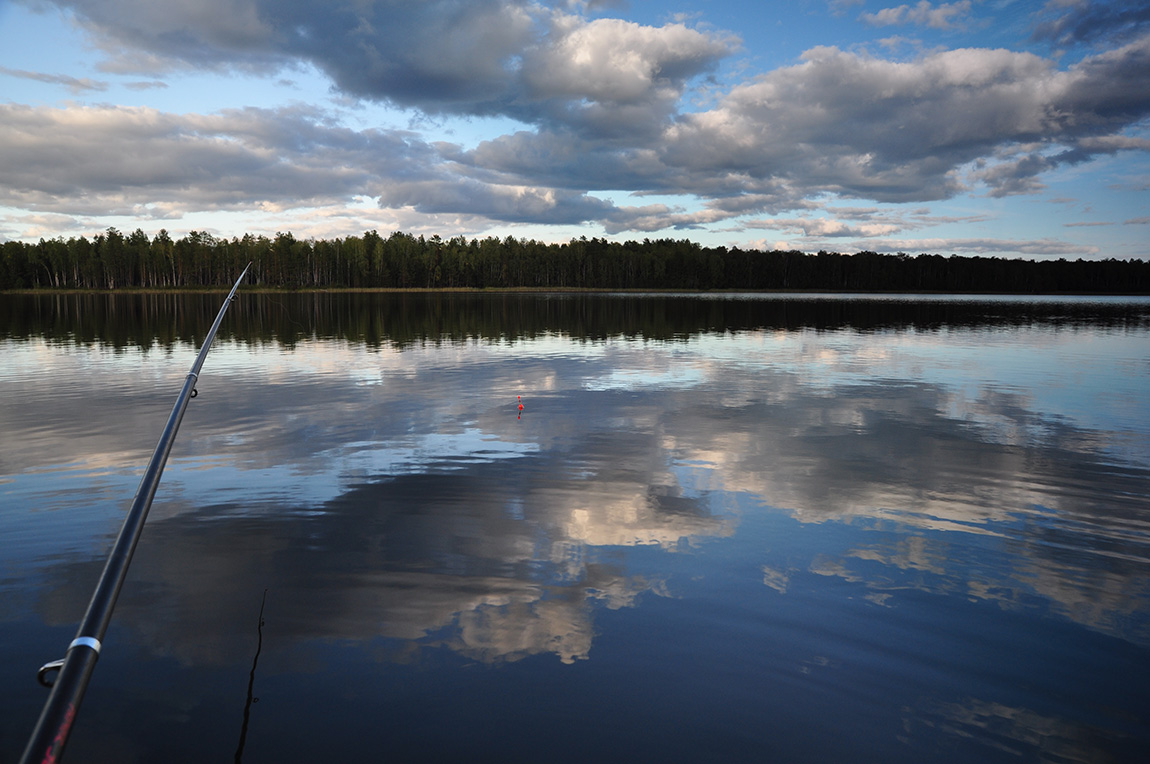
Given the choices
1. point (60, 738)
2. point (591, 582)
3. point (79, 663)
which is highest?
point (79, 663)

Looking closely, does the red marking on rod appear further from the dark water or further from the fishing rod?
the dark water

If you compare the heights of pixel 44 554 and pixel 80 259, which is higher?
pixel 80 259

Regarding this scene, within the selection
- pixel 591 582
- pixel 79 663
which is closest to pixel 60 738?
pixel 79 663

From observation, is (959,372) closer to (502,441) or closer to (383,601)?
(502,441)

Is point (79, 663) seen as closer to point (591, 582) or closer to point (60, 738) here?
point (60, 738)

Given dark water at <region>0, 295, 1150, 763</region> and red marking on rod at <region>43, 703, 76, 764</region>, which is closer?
red marking on rod at <region>43, 703, 76, 764</region>

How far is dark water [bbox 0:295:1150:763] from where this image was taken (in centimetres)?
661

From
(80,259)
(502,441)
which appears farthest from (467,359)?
(80,259)

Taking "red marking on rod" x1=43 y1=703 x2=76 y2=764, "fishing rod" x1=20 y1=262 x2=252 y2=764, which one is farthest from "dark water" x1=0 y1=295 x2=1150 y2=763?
"red marking on rod" x1=43 y1=703 x2=76 y2=764

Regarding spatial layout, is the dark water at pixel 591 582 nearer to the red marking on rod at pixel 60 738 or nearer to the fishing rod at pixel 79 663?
the fishing rod at pixel 79 663

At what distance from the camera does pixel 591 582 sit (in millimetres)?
9562

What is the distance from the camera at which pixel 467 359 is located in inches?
1479

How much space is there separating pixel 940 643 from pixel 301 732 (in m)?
7.44

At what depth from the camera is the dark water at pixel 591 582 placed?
21.7ft
